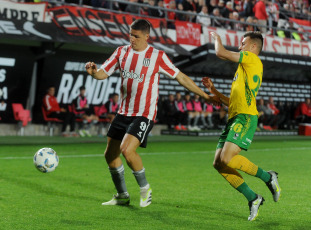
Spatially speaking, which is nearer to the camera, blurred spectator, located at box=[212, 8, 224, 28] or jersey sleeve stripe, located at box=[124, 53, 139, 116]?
jersey sleeve stripe, located at box=[124, 53, 139, 116]

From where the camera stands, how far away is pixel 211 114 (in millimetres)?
24047

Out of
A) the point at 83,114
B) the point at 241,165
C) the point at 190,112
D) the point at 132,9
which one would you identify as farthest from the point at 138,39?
the point at 190,112

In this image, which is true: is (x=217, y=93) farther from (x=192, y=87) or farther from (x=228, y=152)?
(x=228, y=152)

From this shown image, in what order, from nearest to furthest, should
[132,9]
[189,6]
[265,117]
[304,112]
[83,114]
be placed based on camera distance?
[83,114] → [132,9] → [189,6] → [265,117] → [304,112]

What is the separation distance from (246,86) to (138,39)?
131cm

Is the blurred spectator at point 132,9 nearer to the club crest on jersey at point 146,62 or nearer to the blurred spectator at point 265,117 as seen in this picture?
the blurred spectator at point 265,117

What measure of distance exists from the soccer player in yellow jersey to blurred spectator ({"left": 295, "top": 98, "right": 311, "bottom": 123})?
2202 cm

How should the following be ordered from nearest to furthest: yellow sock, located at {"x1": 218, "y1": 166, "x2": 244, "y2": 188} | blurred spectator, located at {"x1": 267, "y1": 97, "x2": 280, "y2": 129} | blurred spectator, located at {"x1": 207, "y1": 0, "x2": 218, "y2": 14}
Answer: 1. yellow sock, located at {"x1": 218, "y1": 166, "x2": 244, "y2": 188}
2. blurred spectator, located at {"x1": 207, "y1": 0, "x2": 218, "y2": 14}
3. blurred spectator, located at {"x1": 267, "y1": 97, "x2": 280, "y2": 129}

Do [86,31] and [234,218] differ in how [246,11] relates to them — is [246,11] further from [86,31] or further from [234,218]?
[234,218]

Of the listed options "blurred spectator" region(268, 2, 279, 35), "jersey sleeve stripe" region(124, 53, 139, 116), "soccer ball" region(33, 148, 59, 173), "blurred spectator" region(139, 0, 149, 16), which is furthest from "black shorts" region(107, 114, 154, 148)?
"blurred spectator" region(268, 2, 279, 35)

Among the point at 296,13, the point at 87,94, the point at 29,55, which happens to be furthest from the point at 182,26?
the point at 296,13

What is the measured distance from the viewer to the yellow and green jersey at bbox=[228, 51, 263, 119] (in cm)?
560

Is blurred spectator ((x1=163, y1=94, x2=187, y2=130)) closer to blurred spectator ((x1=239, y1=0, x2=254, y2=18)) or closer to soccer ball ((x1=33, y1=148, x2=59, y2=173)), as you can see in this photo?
blurred spectator ((x1=239, y1=0, x2=254, y2=18))

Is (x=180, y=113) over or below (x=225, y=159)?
below
